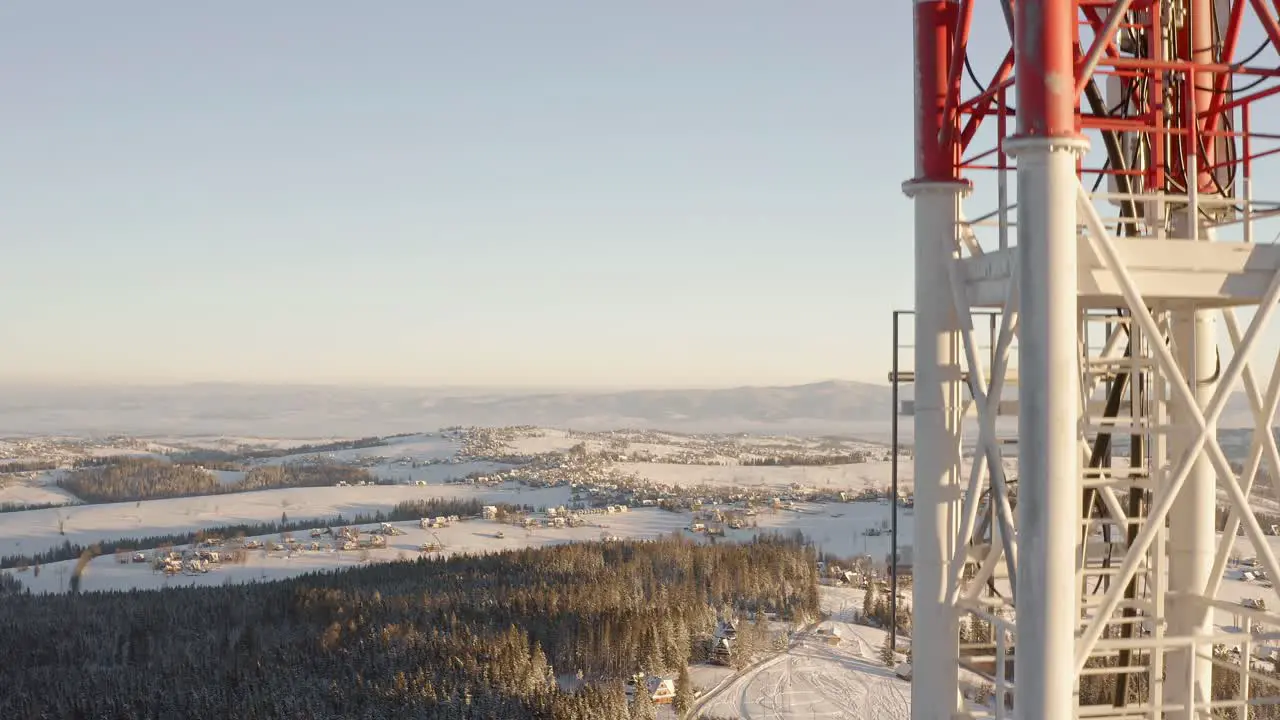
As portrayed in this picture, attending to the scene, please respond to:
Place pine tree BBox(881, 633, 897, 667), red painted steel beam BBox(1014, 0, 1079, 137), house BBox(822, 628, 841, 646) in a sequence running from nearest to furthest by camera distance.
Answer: red painted steel beam BBox(1014, 0, 1079, 137) → pine tree BBox(881, 633, 897, 667) → house BBox(822, 628, 841, 646)

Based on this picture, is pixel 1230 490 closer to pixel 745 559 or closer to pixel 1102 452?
pixel 1102 452

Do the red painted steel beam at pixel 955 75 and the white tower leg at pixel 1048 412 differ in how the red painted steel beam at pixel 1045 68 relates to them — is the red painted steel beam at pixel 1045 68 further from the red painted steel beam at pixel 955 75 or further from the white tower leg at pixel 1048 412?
the red painted steel beam at pixel 955 75

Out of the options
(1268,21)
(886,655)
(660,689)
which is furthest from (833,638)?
(1268,21)

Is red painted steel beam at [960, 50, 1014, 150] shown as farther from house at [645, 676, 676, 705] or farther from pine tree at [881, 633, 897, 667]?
pine tree at [881, 633, 897, 667]

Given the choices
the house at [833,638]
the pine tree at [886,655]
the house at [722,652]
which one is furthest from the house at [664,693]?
the house at [833,638]

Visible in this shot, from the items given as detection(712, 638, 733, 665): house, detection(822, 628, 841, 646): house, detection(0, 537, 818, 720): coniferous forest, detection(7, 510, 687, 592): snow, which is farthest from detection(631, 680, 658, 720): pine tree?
detection(7, 510, 687, 592): snow
